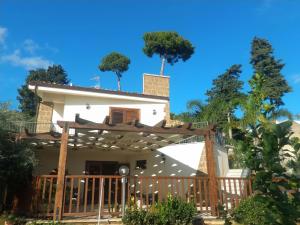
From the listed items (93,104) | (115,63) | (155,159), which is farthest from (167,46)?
(155,159)

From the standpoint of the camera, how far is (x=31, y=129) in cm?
1585

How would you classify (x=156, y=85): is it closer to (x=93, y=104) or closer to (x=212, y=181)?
(x=93, y=104)

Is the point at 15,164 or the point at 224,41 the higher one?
the point at 224,41

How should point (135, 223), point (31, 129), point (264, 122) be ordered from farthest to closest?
point (31, 129)
point (135, 223)
point (264, 122)

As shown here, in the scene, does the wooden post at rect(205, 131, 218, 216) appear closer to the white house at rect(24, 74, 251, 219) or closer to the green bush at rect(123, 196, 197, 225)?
the green bush at rect(123, 196, 197, 225)

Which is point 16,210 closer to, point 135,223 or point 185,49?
point 135,223

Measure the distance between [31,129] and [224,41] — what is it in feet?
47.8

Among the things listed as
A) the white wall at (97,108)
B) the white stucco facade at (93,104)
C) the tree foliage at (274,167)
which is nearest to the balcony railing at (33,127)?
the white stucco facade at (93,104)

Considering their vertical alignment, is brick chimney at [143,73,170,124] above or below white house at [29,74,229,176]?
above

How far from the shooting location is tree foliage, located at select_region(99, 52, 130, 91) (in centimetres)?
4138

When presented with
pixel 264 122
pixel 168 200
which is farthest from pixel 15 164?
pixel 264 122

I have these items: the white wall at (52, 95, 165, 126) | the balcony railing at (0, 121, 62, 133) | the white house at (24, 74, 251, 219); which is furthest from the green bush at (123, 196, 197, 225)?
the balcony railing at (0, 121, 62, 133)

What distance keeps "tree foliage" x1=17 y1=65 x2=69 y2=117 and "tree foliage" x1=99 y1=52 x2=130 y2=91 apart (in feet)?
38.2

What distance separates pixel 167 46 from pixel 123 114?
2172 cm
